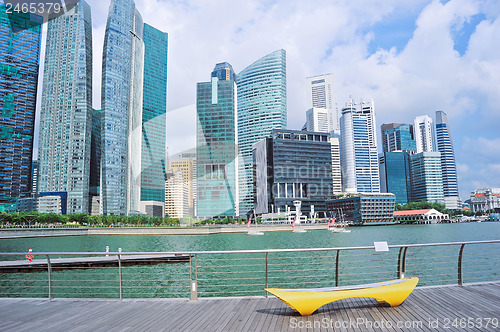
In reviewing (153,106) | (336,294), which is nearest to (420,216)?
(153,106)

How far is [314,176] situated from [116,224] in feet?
292

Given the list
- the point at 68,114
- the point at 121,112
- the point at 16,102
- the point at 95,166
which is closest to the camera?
the point at 68,114

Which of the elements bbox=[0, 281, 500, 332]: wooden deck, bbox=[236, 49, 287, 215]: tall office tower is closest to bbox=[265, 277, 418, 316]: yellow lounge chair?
bbox=[0, 281, 500, 332]: wooden deck

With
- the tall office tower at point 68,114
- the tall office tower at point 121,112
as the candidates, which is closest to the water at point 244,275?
the tall office tower at point 121,112

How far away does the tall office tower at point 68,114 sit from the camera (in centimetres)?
14475

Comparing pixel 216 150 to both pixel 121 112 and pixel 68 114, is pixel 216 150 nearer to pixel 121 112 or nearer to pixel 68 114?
pixel 121 112

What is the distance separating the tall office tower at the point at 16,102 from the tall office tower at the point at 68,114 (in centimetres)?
1592

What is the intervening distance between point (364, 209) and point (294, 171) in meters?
38.2

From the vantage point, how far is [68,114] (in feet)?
486

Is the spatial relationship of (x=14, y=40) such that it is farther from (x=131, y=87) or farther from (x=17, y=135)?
(x=131, y=87)

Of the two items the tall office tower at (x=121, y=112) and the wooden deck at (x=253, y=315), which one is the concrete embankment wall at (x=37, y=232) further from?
the wooden deck at (x=253, y=315)

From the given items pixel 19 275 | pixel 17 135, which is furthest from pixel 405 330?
pixel 17 135

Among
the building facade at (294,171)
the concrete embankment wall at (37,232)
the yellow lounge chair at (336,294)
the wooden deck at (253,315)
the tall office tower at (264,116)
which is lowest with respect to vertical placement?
the concrete embankment wall at (37,232)

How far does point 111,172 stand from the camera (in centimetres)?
14212
